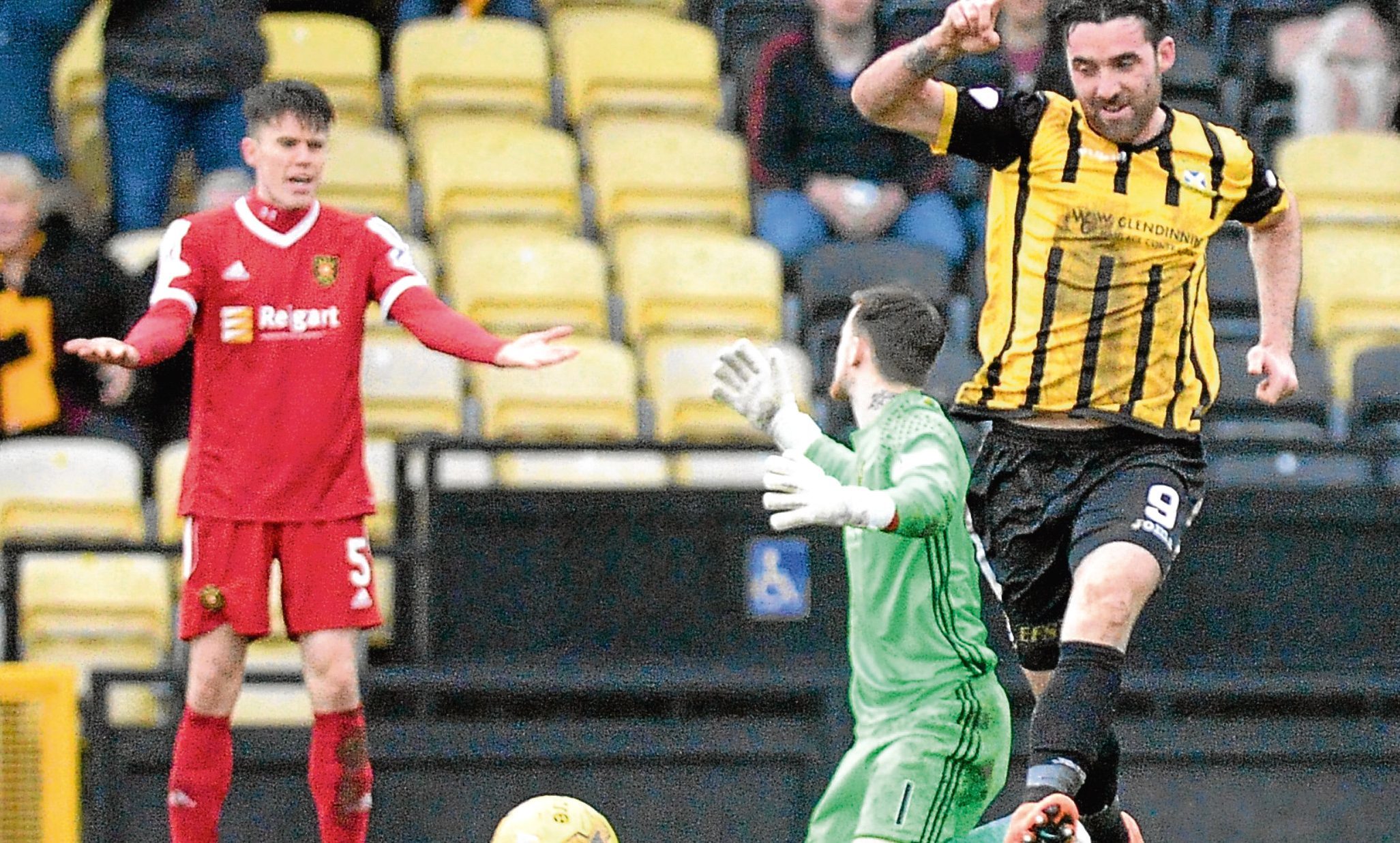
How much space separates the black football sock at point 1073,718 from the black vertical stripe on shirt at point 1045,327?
70cm

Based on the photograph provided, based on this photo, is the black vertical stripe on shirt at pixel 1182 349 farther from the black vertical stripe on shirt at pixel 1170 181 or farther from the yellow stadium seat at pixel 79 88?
the yellow stadium seat at pixel 79 88

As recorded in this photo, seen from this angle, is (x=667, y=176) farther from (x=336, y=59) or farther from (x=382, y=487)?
(x=382, y=487)

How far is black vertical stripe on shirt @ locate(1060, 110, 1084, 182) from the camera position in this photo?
5840mm

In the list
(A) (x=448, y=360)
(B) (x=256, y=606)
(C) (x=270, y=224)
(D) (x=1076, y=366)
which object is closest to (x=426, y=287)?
(C) (x=270, y=224)

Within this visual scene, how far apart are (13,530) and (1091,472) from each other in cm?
410

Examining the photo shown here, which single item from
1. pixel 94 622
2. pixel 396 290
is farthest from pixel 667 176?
pixel 396 290

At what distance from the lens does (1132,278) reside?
19.2ft

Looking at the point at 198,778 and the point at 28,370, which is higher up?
the point at 28,370

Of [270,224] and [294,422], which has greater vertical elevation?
[270,224]

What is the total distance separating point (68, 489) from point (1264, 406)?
4280 millimetres

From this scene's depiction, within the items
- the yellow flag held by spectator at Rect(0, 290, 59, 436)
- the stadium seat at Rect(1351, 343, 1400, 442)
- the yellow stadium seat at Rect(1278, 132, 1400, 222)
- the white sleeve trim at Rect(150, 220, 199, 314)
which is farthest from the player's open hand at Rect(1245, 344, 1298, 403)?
the yellow stadium seat at Rect(1278, 132, 1400, 222)

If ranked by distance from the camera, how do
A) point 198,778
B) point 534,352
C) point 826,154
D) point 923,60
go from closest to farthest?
point 923,60 < point 534,352 < point 198,778 < point 826,154

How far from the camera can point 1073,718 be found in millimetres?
5395

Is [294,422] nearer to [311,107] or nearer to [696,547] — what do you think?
[311,107]
